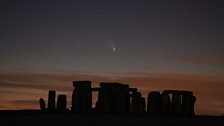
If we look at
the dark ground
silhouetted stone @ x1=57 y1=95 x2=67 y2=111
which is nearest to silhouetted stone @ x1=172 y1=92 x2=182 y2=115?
the dark ground

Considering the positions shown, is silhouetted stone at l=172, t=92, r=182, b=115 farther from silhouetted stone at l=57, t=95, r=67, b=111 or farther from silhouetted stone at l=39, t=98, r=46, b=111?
silhouetted stone at l=39, t=98, r=46, b=111

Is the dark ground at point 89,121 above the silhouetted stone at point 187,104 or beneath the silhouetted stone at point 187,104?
beneath

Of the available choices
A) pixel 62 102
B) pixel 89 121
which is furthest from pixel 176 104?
pixel 89 121

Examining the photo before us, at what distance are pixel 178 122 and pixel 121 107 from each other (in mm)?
5478

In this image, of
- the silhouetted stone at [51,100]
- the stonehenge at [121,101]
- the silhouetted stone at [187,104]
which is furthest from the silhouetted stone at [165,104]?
the silhouetted stone at [51,100]

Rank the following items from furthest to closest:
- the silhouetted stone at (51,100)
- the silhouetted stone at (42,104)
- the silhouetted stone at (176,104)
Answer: the silhouetted stone at (176,104)
the silhouetted stone at (42,104)
the silhouetted stone at (51,100)

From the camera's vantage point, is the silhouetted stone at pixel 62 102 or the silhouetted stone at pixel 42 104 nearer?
the silhouetted stone at pixel 62 102

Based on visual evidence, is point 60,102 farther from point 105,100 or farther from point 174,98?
point 174,98

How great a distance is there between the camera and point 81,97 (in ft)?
96.4

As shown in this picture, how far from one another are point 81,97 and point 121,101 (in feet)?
7.17

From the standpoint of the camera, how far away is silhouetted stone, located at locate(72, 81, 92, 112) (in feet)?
96.0

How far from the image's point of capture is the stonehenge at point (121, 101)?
2934cm

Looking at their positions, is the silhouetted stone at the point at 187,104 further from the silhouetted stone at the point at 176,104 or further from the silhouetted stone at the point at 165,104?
the silhouetted stone at the point at 165,104

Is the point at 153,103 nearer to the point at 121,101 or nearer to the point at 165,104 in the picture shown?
the point at 165,104
